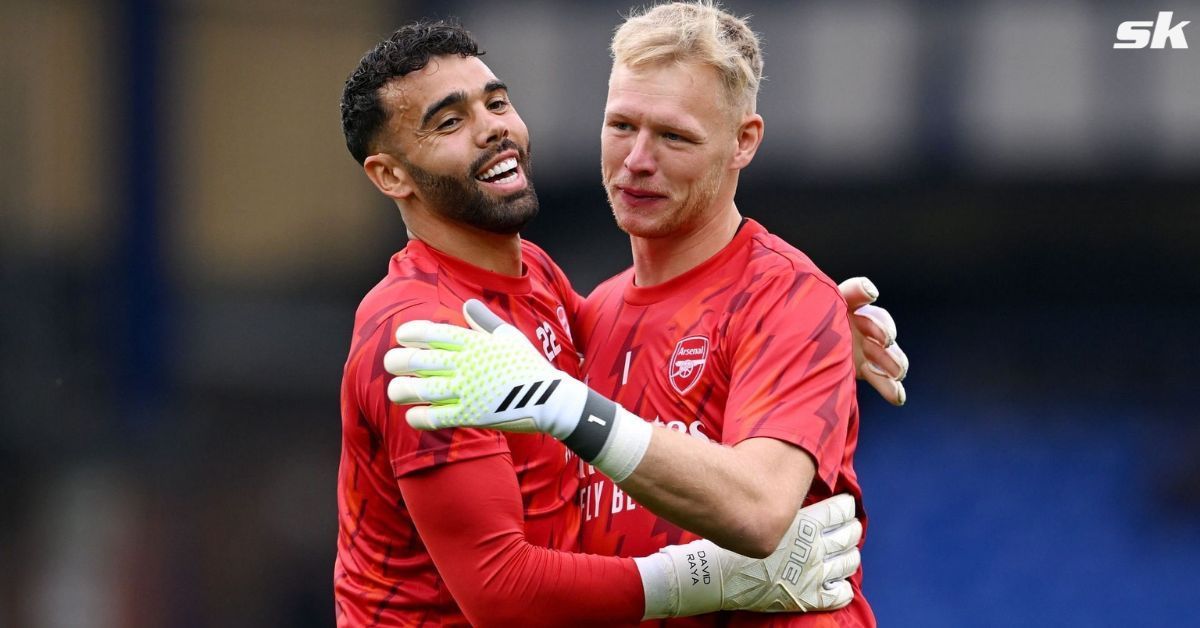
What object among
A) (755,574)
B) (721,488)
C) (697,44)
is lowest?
(755,574)

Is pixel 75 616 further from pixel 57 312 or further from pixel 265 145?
pixel 265 145

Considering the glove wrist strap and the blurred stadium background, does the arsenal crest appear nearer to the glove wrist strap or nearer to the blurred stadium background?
the glove wrist strap

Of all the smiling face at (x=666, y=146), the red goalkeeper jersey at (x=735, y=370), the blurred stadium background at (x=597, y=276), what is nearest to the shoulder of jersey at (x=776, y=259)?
the red goalkeeper jersey at (x=735, y=370)

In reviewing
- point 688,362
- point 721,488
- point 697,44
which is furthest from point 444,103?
point 721,488

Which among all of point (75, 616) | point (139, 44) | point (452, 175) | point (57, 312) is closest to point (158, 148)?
point (139, 44)

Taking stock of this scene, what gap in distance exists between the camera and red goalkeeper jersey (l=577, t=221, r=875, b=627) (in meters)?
3.14

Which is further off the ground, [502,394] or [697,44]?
[697,44]

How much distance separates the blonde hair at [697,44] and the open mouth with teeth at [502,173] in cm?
40

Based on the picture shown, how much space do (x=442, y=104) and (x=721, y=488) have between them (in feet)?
4.42

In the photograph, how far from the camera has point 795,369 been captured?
3168mm

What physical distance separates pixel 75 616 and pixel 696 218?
575cm

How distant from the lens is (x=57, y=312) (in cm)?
813

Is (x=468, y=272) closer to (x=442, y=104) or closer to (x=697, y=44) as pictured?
(x=442, y=104)

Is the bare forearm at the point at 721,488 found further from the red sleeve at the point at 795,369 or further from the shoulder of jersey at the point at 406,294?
the shoulder of jersey at the point at 406,294
